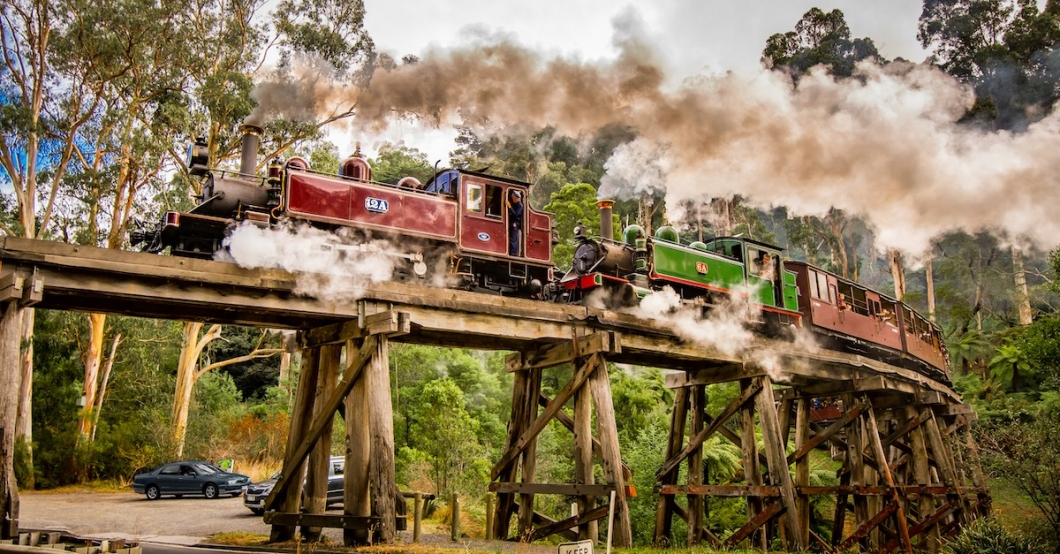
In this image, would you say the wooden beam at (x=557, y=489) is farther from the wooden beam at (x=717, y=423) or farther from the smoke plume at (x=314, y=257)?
the smoke plume at (x=314, y=257)

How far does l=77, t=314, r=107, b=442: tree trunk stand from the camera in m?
27.1

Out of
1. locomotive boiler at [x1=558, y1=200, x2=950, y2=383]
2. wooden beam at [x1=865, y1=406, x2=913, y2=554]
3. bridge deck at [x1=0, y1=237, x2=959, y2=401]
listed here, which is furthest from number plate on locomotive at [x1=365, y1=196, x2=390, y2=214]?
wooden beam at [x1=865, y1=406, x2=913, y2=554]

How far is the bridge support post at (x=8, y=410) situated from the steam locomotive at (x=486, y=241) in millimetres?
2801

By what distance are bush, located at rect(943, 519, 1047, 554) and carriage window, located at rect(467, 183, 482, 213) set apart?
31.0 ft

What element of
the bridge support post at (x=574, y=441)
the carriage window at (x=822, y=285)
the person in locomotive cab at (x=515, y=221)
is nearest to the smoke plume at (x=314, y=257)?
the person in locomotive cab at (x=515, y=221)

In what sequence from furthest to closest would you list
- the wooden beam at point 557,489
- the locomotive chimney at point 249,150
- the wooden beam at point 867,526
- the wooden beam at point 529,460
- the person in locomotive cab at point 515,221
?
the wooden beam at point 867,526 → the person in locomotive cab at point 515,221 → the wooden beam at point 529,460 → the locomotive chimney at point 249,150 → the wooden beam at point 557,489

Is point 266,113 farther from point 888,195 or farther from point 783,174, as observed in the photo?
point 888,195

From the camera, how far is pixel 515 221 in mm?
14445

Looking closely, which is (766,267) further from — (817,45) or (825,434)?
(817,45)

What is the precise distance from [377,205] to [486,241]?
6.70 ft

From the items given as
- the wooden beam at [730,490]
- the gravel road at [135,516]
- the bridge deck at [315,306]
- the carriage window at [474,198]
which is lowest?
the gravel road at [135,516]

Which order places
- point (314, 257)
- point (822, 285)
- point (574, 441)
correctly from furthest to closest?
point (822, 285) < point (574, 441) < point (314, 257)

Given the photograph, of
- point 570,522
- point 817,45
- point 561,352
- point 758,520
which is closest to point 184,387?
point 561,352

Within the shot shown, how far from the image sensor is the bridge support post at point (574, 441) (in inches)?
481
